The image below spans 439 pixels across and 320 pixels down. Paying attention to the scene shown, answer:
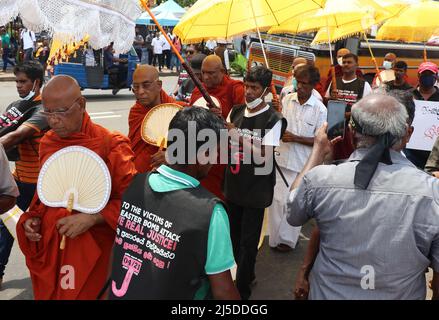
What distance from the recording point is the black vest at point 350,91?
589 cm

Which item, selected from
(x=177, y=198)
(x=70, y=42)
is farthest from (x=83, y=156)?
(x=177, y=198)

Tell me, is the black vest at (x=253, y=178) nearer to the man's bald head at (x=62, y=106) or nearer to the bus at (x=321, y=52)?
the man's bald head at (x=62, y=106)

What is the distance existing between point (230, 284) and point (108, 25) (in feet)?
5.34

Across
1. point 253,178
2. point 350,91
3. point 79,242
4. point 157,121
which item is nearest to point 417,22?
point 350,91

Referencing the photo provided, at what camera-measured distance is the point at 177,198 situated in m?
1.84

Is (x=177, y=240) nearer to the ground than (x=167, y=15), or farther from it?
nearer to the ground

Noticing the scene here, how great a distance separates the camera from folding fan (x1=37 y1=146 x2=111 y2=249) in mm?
2488

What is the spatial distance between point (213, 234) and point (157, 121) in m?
2.01

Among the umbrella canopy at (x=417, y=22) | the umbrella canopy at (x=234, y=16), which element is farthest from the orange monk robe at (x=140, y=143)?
the umbrella canopy at (x=417, y=22)

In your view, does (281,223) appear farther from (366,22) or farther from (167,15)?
(167,15)

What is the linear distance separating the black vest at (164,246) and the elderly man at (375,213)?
1.62 ft

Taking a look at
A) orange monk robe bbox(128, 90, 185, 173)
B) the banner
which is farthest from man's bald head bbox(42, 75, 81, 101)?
the banner

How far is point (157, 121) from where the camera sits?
3662 mm
